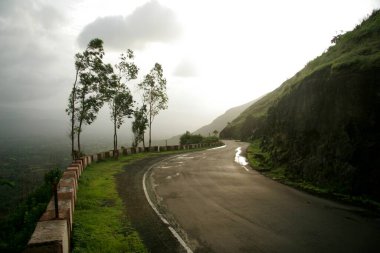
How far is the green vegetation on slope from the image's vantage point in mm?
8328

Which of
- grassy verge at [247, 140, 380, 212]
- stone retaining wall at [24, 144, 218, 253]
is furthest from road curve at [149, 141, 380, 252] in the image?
stone retaining wall at [24, 144, 218, 253]

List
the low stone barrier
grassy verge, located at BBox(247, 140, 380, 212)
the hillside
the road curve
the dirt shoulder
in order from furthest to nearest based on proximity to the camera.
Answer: the hillside
grassy verge, located at BBox(247, 140, 380, 212)
the road curve
the dirt shoulder
the low stone barrier

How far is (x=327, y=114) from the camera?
17.6 meters

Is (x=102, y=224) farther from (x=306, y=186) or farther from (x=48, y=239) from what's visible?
(x=306, y=186)

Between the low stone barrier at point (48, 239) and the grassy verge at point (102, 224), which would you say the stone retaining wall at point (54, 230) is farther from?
the grassy verge at point (102, 224)

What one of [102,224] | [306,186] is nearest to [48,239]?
[102,224]

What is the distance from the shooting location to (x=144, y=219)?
1069 cm

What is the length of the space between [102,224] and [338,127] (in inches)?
524

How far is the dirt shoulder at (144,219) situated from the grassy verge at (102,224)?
24 cm

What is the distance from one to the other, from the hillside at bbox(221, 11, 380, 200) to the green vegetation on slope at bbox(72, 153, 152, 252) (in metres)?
10.7

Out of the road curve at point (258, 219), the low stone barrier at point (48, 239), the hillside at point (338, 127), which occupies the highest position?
the hillside at point (338, 127)

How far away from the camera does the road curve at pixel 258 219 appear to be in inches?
337

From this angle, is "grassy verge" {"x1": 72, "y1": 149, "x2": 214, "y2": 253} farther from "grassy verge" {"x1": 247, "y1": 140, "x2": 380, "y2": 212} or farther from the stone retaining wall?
"grassy verge" {"x1": 247, "y1": 140, "x2": 380, "y2": 212}

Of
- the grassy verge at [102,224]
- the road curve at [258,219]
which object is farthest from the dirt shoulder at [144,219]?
the road curve at [258,219]
